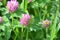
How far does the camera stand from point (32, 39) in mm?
1187

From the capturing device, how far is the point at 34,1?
1316 millimetres

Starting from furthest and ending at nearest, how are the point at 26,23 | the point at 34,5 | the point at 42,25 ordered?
the point at 34,5
the point at 42,25
the point at 26,23

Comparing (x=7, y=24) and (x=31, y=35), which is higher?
(x=7, y=24)

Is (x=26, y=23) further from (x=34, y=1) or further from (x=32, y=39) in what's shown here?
(x=34, y=1)

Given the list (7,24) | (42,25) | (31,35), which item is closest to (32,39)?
(31,35)

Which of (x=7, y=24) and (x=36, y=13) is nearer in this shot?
(x=7, y=24)

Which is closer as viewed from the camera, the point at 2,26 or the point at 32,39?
the point at 2,26

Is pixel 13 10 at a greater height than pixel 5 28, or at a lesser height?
greater

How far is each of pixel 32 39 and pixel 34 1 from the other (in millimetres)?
274

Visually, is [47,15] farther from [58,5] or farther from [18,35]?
[18,35]

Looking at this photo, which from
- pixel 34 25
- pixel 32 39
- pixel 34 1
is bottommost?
pixel 32 39

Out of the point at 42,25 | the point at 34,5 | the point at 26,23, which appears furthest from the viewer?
the point at 34,5

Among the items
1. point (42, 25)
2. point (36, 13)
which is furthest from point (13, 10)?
point (36, 13)

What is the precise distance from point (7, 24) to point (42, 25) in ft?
0.67
